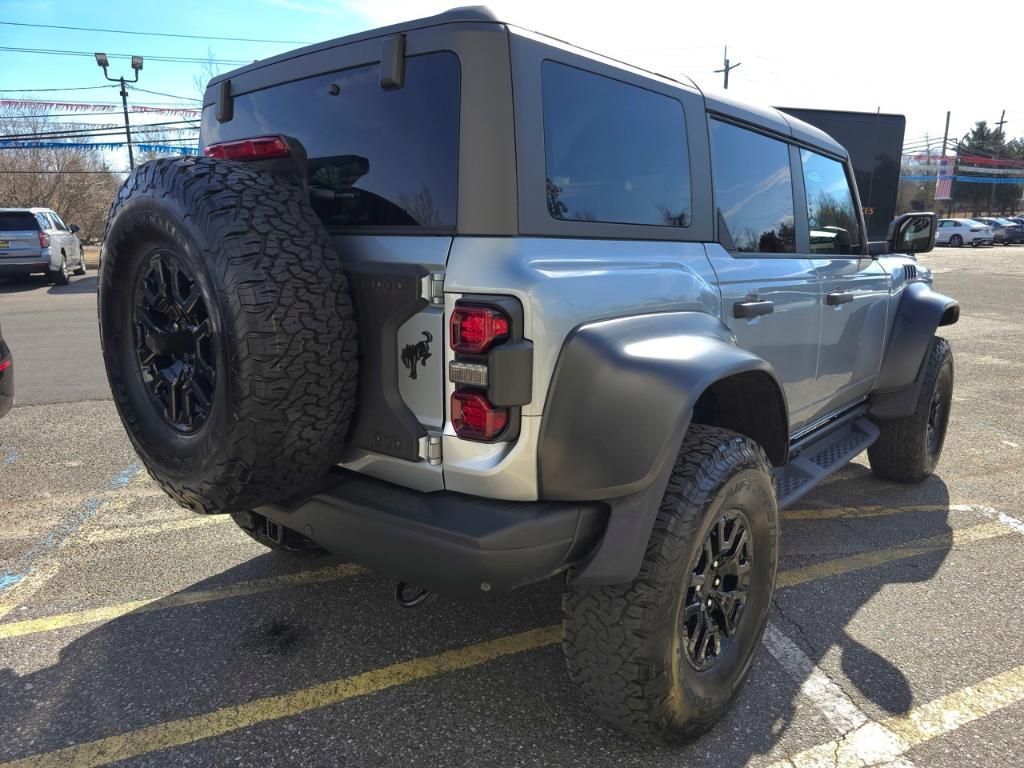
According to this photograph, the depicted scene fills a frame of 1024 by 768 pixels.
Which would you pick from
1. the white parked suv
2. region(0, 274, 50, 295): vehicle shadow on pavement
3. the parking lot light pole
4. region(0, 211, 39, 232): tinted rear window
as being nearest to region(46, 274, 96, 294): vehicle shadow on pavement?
region(0, 274, 50, 295): vehicle shadow on pavement

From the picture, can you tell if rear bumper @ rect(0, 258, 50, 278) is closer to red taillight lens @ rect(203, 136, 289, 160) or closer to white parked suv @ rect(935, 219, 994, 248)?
red taillight lens @ rect(203, 136, 289, 160)

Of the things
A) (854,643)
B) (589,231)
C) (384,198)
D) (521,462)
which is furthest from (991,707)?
(384,198)

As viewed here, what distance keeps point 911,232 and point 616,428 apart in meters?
3.04

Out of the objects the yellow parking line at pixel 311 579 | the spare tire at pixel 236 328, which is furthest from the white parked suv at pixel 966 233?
the spare tire at pixel 236 328

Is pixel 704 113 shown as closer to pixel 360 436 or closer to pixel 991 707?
pixel 360 436

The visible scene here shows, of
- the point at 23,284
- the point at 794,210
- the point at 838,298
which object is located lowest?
the point at 23,284

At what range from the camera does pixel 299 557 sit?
11.0 ft

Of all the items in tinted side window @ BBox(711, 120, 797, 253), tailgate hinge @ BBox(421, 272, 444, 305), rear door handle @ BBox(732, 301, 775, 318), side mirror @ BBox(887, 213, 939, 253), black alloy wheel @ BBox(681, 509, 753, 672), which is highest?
tinted side window @ BBox(711, 120, 797, 253)

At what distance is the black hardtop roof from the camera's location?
1.88 m

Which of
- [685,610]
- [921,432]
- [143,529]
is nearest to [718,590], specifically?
[685,610]

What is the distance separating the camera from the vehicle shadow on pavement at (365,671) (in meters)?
2.17

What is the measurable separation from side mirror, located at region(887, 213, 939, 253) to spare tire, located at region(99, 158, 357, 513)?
3315 millimetres

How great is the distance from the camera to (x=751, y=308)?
2637mm

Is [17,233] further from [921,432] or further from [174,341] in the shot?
[921,432]
